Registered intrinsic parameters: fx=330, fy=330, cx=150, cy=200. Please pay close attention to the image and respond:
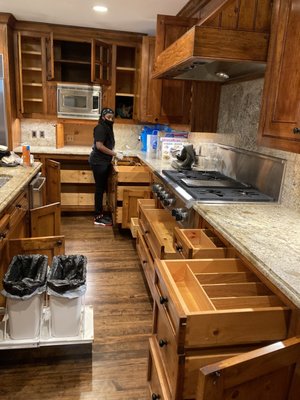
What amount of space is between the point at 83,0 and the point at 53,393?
3334 mm

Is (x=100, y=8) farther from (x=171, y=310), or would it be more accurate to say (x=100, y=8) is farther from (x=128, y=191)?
(x=171, y=310)

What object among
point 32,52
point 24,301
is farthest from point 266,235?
point 32,52

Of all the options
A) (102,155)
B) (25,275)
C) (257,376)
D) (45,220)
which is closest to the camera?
(257,376)

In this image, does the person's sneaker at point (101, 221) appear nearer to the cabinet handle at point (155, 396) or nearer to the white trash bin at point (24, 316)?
the white trash bin at point (24, 316)

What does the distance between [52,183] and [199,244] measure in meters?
2.79

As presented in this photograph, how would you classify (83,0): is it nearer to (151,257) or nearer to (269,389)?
(151,257)

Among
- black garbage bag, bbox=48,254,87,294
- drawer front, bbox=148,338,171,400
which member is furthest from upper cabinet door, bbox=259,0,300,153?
black garbage bag, bbox=48,254,87,294

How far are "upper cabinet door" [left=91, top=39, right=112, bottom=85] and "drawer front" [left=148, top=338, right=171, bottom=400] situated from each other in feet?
11.7

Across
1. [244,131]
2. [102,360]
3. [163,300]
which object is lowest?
[102,360]

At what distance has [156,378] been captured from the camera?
1359mm

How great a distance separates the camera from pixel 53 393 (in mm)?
1682

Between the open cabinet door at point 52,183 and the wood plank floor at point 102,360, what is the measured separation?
149 cm

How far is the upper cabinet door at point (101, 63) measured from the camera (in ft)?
13.5

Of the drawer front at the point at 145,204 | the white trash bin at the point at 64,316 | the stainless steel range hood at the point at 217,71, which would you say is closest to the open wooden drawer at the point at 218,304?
the white trash bin at the point at 64,316
